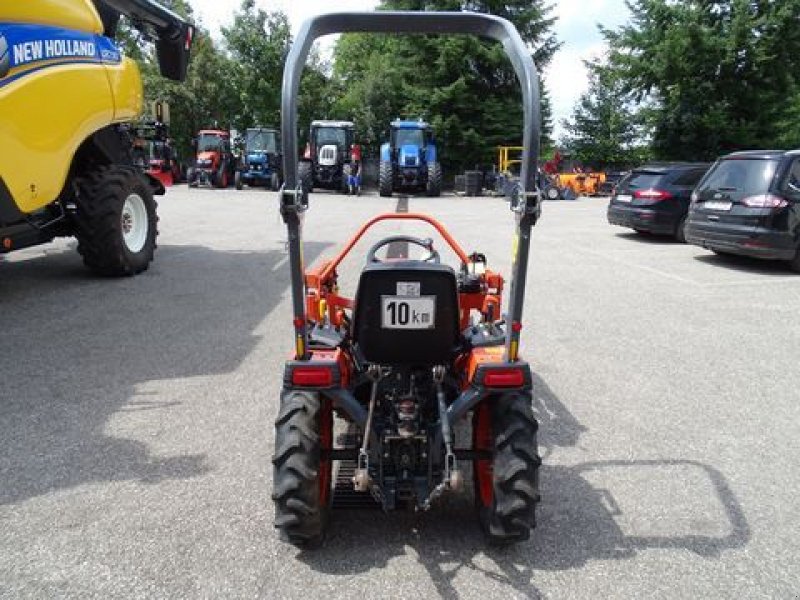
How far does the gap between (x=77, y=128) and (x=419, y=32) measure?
5825 mm

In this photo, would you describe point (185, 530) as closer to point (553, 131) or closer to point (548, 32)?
point (548, 32)

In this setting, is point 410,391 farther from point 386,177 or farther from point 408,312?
point 386,177

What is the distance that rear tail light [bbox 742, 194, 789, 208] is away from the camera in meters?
9.48

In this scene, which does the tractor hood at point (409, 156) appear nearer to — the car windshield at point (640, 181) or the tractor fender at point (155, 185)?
the car windshield at point (640, 181)

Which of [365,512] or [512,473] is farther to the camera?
[365,512]

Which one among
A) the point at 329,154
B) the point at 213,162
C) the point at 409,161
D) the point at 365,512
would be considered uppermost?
the point at 329,154

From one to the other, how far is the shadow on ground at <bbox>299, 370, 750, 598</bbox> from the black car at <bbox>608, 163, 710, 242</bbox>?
32.5 ft

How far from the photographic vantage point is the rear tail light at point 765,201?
9.48 meters

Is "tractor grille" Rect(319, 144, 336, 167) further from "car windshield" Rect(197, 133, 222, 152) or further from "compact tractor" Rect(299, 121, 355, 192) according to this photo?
"car windshield" Rect(197, 133, 222, 152)

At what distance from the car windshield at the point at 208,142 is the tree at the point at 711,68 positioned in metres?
16.8

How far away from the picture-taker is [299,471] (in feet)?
9.31

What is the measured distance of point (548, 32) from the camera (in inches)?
1373

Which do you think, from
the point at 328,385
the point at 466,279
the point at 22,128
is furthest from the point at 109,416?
the point at 22,128

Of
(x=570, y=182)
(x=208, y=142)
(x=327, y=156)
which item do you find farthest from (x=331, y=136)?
(x=570, y=182)
